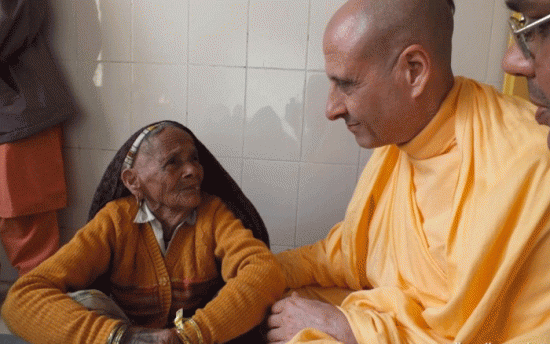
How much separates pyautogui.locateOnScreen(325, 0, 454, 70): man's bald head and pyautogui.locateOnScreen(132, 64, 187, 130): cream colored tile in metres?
1.28

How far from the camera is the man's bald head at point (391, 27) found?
1213mm

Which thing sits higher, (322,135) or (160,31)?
(160,31)

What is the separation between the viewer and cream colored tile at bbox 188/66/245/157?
2.32 meters

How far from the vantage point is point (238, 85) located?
2.32 meters

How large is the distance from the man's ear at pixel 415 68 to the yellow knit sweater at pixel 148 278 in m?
0.71

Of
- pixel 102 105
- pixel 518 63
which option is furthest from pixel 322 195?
pixel 518 63

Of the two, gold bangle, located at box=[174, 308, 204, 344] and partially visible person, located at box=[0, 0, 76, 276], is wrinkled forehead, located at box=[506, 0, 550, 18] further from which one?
partially visible person, located at box=[0, 0, 76, 276]

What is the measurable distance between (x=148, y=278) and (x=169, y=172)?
1.21ft

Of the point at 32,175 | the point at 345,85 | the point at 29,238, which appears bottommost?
the point at 29,238

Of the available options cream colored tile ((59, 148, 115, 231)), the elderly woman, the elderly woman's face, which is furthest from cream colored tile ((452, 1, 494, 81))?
cream colored tile ((59, 148, 115, 231))

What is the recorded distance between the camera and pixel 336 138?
2.33 metres

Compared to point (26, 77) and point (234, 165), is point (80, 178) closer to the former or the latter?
point (26, 77)

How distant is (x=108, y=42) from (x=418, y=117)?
1688 millimetres

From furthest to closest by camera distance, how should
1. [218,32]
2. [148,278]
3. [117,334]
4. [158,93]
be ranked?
[158,93]
[218,32]
[148,278]
[117,334]
